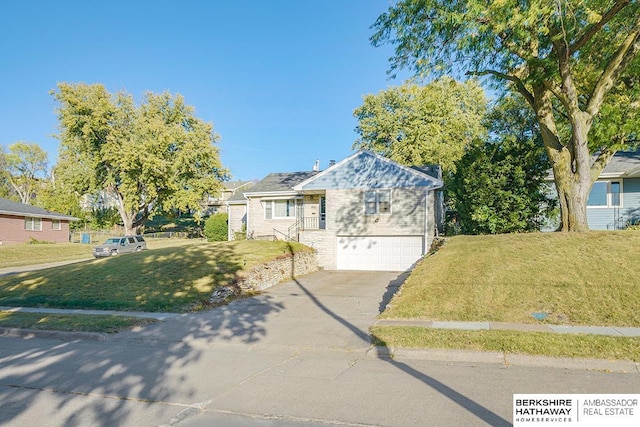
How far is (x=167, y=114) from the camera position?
46750 mm

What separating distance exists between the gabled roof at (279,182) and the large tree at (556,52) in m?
13.0

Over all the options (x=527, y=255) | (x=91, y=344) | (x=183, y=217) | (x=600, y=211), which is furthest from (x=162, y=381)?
(x=183, y=217)

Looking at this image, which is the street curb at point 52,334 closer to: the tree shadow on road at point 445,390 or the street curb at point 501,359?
the tree shadow on road at point 445,390

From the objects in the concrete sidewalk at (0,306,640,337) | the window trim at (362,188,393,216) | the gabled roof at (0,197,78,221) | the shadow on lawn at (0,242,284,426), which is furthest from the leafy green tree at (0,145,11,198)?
the concrete sidewalk at (0,306,640,337)

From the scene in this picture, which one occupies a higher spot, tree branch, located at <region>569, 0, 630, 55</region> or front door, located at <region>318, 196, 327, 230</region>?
tree branch, located at <region>569, 0, 630, 55</region>

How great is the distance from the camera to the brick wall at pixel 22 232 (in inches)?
1501

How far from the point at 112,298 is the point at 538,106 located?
16.3 meters

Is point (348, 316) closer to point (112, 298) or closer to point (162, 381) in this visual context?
point (162, 381)

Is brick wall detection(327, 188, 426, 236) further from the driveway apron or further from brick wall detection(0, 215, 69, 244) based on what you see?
brick wall detection(0, 215, 69, 244)

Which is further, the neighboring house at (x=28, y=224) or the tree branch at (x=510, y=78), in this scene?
the neighboring house at (x=28, y=224)

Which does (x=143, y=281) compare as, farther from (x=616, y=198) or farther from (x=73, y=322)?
(x=616, y=198)

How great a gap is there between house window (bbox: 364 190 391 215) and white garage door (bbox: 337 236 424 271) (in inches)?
55.1

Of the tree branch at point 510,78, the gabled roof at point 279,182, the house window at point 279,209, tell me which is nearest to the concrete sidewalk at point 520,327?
the tree branch at point 510,78

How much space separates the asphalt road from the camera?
16.6 ft
